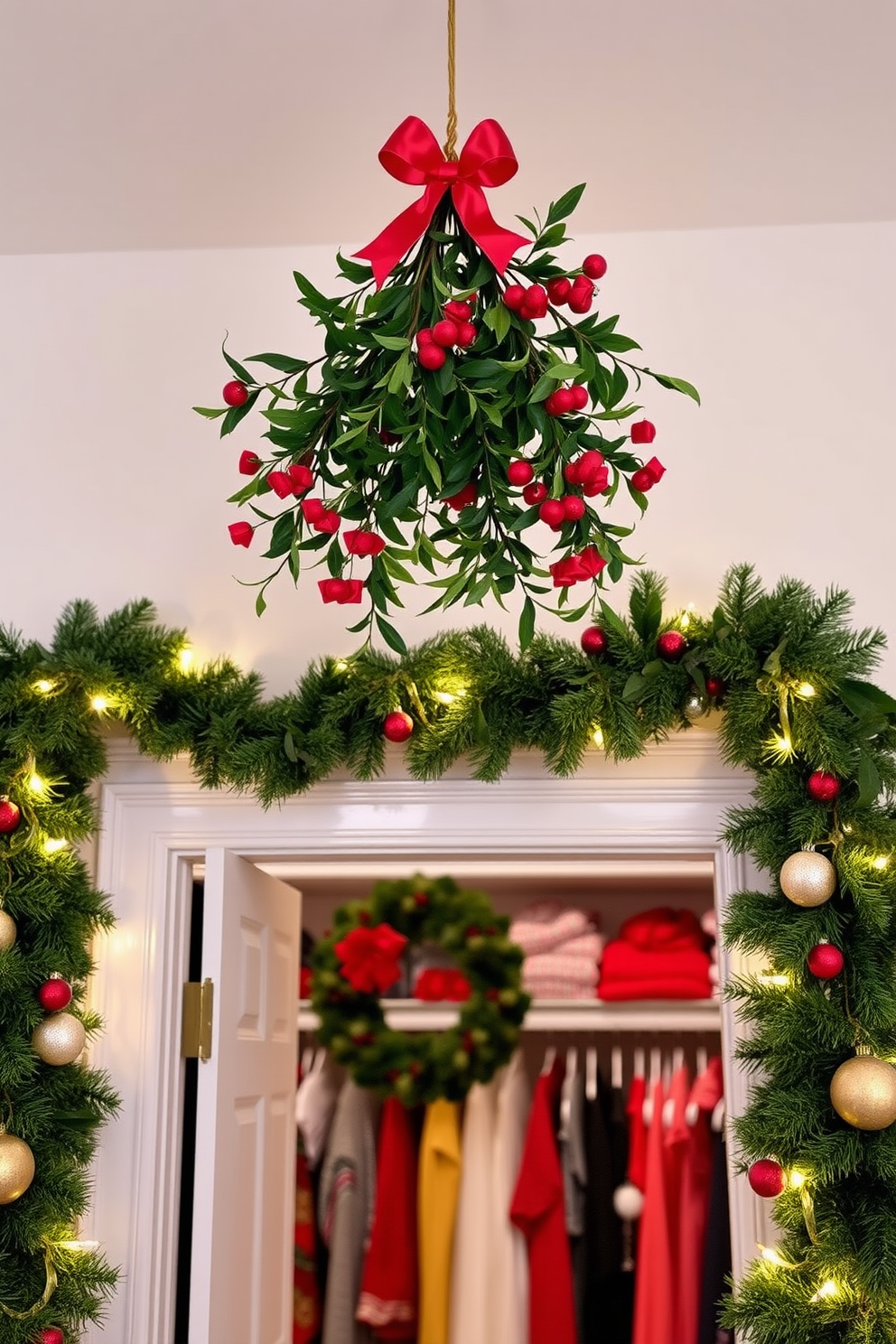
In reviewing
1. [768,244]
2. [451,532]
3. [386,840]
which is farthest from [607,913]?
[451,532]

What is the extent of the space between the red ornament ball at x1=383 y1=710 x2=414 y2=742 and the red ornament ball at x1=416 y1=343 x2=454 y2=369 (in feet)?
2.87

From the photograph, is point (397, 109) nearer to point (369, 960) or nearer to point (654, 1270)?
point (369, 960)

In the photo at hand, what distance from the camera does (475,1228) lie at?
3.26 meters

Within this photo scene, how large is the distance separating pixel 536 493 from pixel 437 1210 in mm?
2648

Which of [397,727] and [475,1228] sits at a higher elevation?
[397,727]

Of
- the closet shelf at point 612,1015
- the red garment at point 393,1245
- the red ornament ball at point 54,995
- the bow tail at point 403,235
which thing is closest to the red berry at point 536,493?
the bow tail at point 403,235

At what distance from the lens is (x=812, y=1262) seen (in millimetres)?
1626

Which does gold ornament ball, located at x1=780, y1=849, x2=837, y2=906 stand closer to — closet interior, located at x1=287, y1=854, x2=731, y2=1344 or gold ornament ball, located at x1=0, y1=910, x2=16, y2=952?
gold ornament ball, located at x1=0, y1=910, x2=16, y2=952

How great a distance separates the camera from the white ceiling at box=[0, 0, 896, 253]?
183 centimetres

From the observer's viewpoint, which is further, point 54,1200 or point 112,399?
point 112,399

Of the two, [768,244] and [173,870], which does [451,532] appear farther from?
[768,244]

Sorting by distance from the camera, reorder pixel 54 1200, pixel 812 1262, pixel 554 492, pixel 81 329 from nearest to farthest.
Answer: pixel 554 492, pixel 812 1262, pixel 54 1200, pixel 81 329

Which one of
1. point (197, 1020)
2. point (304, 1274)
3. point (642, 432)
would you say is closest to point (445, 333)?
point (642, 432)

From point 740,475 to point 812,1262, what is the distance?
1.26 m
